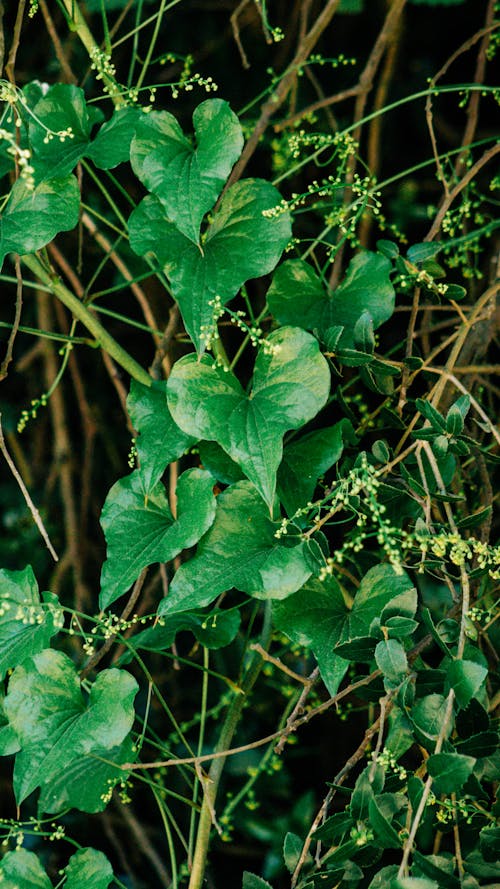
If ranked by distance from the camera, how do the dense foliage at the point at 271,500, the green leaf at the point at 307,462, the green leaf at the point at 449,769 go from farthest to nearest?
the green leaf at the point at 307,462 < the dense foliage at the point at 271,500 < the green leaf at the point at 449,769

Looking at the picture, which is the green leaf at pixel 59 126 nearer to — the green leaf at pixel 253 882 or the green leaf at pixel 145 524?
the green leaf at pixel 145 524

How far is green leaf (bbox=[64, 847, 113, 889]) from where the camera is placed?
85 centimetres

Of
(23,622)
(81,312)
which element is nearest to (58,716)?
(23,622)

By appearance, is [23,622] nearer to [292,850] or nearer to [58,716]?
[58,716]

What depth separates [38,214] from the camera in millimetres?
835

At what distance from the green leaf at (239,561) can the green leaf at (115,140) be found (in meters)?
0.33

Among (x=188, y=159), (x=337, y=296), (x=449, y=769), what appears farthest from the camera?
(x=337, y=296)

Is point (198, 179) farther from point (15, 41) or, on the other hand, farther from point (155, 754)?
point (155, 754)

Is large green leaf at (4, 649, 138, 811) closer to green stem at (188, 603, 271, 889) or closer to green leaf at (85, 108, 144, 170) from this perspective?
green stem at (188, 603, 271, 889)

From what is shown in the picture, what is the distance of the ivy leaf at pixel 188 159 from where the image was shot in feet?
2.48

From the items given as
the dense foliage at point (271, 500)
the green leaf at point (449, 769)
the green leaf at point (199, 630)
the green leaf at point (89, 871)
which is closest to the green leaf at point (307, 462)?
the dense foliage at point (271, 500)

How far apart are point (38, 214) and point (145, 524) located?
32 centimetres

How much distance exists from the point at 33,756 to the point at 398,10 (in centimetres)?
92

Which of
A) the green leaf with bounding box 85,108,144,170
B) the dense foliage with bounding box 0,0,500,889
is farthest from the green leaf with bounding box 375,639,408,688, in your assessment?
the green leaf with bounding box 85,108,144,170
